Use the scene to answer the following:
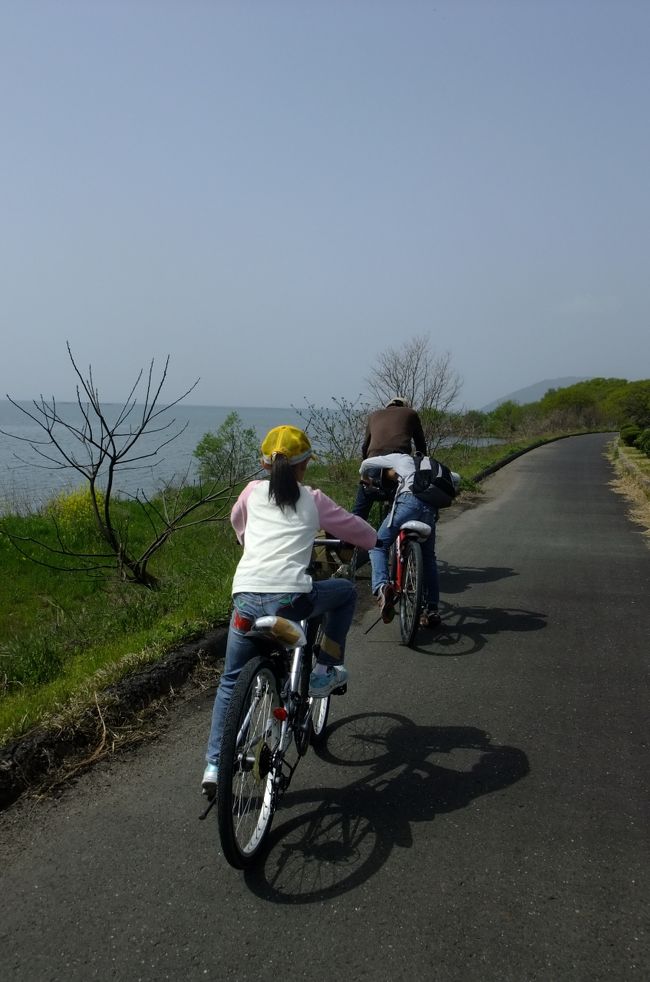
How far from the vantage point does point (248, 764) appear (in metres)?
2.83

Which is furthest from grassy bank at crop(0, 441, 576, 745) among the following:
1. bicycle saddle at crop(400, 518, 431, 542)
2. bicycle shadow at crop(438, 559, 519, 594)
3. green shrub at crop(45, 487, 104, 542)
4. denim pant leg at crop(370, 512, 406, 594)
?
bicycle shadow at crop(438, 559, 519, 594)

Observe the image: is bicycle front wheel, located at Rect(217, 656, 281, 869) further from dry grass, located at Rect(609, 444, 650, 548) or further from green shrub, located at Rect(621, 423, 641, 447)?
green shrub, located at Rect(621, 423, 641, 447)

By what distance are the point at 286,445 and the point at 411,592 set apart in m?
2.70

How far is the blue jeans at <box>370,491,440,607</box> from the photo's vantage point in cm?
607

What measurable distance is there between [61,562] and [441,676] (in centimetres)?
889

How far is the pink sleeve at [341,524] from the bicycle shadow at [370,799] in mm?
1159

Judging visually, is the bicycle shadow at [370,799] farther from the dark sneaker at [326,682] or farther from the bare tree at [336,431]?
the bare tree at [336,431]

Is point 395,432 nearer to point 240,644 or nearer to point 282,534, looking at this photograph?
point 282,534

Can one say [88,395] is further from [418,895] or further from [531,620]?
[418,895]

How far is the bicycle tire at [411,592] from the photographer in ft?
18.6

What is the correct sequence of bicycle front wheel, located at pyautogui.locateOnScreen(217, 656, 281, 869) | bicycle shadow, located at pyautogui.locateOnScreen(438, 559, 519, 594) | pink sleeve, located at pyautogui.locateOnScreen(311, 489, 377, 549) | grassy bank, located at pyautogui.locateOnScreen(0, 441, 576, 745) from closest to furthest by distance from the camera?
bicycle front wheel, located at pyautogui.locateOnScreen(217, 656, 281, 869) → pink sleeve, located at pyautogui.locateOnScreen(311, 489, 377, 549) → grassy bank, located at pyautogui.locateOnScreen(0, 441, 576, 745) → bicycle shadow, located at pyautogui.locateOnScreen(438, 559, 519, 594)

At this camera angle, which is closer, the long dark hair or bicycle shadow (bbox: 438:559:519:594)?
the long dark hair

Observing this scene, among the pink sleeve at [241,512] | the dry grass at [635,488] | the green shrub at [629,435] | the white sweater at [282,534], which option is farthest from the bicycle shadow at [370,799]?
the green shrub at [629,435]

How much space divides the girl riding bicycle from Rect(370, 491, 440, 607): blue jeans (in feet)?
7.81
